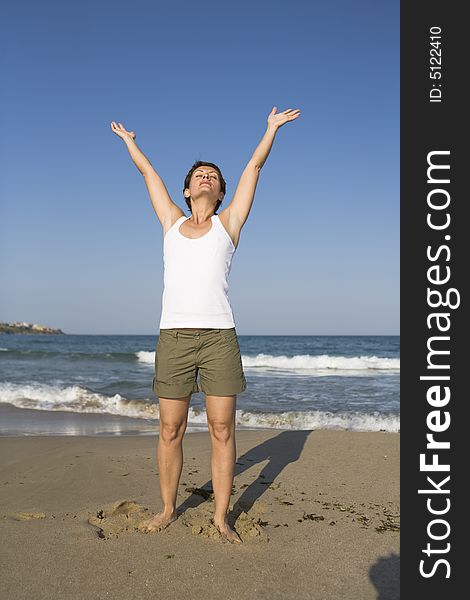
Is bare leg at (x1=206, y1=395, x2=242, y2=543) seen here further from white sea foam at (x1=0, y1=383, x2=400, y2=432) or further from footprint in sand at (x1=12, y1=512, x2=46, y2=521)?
white sea foam at (x1=0, y1=383, x2=400, y2=432)

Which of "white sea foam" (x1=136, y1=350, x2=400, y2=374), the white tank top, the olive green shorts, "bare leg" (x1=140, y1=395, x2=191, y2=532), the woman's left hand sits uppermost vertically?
the woman's left hand

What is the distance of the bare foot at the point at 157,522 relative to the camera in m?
3.24

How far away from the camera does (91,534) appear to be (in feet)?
10.5

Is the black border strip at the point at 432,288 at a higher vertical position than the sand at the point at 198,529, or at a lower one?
higher

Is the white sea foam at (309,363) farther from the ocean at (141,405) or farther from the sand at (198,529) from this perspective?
the sand at (198,529)

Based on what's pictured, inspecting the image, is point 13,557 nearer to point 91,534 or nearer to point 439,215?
point 91,534

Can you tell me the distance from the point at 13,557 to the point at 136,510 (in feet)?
2.98

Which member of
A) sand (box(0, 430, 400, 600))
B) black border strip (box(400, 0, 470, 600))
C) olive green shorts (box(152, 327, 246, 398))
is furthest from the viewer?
olive green shorts (box(152, 327, 246, 398))

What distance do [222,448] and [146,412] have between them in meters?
6.62

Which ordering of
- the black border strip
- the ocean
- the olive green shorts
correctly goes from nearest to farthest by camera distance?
the black border strip < the olive green shorts < the ocean

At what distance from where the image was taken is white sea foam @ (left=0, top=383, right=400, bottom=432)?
27.7 ft

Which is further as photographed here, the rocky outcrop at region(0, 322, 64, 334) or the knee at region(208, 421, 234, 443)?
the rocky outcrop at region(0, 322, 64, 334)

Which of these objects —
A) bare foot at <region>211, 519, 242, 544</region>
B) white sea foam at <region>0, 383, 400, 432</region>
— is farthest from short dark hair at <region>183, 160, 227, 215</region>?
white sea foam at <region>0, 383, 400, 432</region>

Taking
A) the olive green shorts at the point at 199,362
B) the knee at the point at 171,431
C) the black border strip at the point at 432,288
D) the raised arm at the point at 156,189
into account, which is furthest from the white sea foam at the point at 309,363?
the black border strip at the point at 432,288
